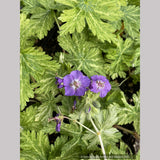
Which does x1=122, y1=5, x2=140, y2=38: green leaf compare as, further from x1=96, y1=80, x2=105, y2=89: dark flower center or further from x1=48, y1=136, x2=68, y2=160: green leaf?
x1=48, y1=136, x2=68, y2=160: green leaf

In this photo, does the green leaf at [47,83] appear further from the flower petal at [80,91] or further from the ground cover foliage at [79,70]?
the flower petal at [80,91]

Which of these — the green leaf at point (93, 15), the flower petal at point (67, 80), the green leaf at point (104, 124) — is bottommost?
the green leaf at point (104, 124)

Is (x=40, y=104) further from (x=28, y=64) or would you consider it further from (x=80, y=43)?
(x=80, y=43)

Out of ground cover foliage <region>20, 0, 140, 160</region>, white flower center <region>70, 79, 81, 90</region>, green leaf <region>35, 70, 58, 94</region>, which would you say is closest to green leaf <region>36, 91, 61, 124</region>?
ground cover foliage <region>20, 0, 140, 160</region>

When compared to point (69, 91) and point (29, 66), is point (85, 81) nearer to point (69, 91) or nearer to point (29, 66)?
point (69, 91)

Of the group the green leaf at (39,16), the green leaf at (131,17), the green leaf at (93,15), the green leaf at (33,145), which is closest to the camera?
the green leaf at (93,15)

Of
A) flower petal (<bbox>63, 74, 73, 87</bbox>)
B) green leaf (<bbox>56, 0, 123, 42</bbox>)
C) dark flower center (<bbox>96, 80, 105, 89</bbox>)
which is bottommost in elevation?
dark flower center (<bbox>96, 80, 105, 89</bbox>)

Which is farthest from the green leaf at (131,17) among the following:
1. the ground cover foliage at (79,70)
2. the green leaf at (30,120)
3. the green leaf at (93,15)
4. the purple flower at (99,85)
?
the green leaf at (30,120)
